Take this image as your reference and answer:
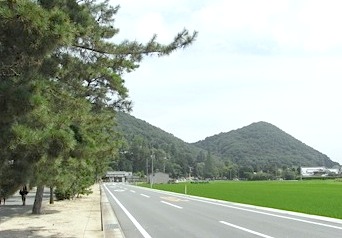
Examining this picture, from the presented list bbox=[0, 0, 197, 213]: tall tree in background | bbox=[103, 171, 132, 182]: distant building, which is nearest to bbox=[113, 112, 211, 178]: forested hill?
bbox=[103, 171, 132, 182]: distant building

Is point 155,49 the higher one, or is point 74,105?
point 155,49

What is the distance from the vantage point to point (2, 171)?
8734mm

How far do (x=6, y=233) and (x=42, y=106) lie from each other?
8574 millimetres

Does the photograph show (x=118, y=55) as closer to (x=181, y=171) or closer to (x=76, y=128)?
(x=76, y=128)

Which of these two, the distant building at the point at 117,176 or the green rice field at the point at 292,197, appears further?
the distant building at the point at 117,176

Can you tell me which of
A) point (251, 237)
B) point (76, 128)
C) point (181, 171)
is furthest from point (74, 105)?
point (181, 171)

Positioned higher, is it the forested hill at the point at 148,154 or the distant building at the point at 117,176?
the forested hill at the point at 148,154

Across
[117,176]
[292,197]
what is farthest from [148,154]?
[292,197]

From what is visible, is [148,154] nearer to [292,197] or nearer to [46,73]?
[292,197]

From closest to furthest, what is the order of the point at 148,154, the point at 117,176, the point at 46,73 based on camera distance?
the point at 46,73 → the point at 117,176 → the point at 148,154

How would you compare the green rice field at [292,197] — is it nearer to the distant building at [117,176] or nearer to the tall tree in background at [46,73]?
the tall tree in background at [46,73]

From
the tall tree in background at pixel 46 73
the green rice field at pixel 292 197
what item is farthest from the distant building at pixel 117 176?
the tall tree in background at pixel 46 73

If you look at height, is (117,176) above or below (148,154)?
below

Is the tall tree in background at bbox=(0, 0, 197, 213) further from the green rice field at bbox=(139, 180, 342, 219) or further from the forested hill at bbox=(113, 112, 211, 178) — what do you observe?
the forested hill at bbox=(113, 112, 211, 178)
